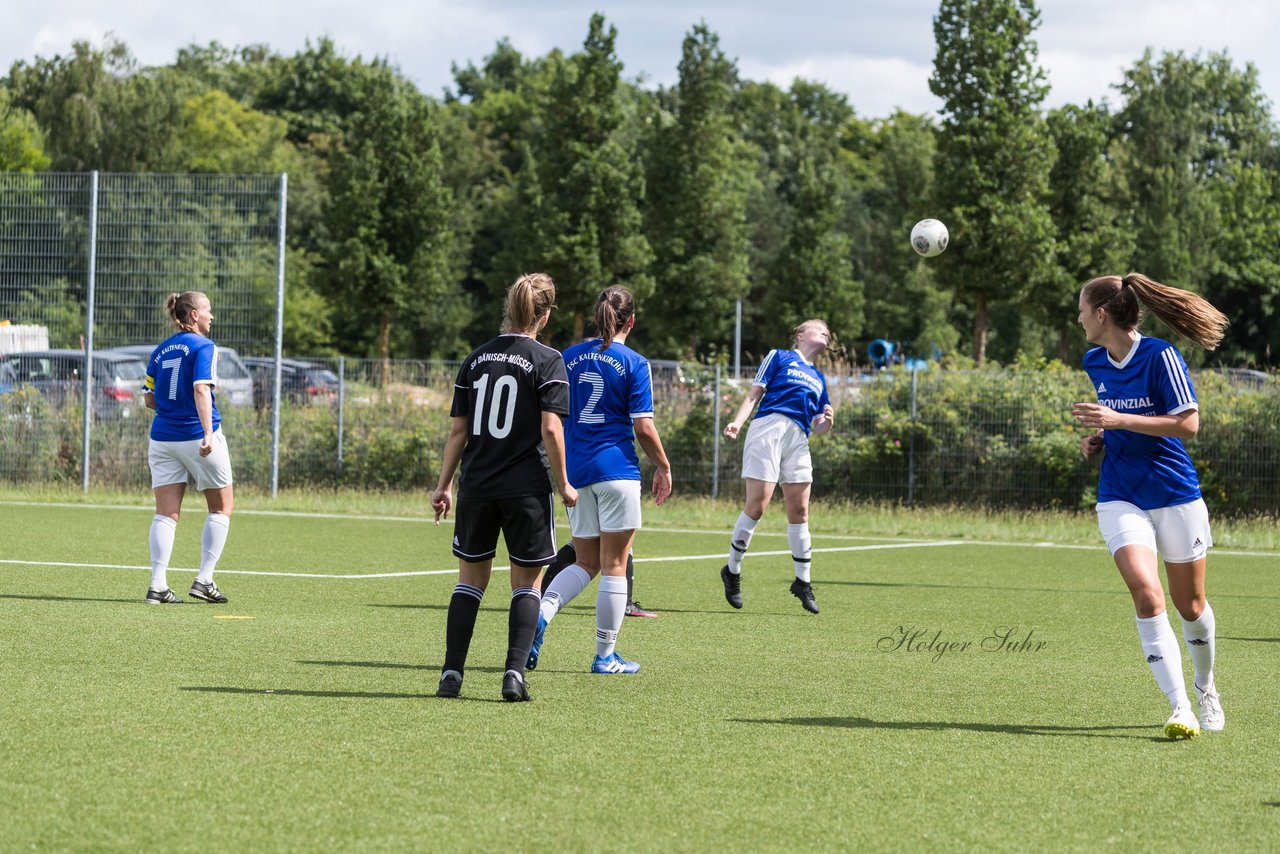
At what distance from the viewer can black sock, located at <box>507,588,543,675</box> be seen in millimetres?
6789

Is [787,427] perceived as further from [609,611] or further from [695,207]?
[695,207]

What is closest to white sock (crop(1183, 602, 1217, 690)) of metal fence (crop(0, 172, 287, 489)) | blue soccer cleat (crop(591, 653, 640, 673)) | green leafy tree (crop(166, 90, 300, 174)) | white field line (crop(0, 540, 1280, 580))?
blue soccer cleat (crop(591, 653, 640, 673))

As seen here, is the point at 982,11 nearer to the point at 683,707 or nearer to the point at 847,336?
the point at 847,336

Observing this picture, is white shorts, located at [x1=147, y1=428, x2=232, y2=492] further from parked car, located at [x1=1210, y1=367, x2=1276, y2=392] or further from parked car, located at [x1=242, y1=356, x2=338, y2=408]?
parked car, located at [x1=1210, y1=367, x2=1276, y2=392]

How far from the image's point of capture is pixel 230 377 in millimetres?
22266

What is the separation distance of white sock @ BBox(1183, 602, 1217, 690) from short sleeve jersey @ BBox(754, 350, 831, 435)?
5.00 m

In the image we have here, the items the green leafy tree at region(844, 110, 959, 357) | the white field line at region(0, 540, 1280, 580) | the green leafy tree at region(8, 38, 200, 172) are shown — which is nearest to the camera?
the white field line at region(0, 540, 1280, 580)

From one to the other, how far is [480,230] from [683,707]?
61479 millimetres

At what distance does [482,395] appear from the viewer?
666 cm

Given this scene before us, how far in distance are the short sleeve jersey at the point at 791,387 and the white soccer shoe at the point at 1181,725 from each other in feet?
17.4

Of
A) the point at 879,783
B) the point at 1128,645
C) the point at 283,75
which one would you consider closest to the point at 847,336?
the point at 283,75

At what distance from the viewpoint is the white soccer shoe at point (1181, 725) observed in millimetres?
6148

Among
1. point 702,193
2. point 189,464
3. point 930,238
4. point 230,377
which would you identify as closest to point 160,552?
point 189,464

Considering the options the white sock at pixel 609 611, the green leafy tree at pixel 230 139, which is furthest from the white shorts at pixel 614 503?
the green leafy tree at pixel 230 139
